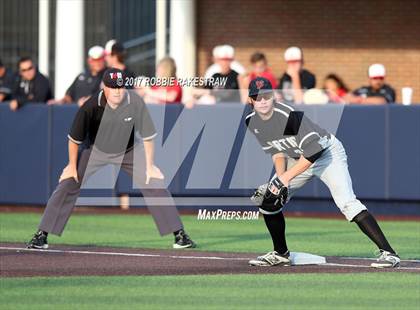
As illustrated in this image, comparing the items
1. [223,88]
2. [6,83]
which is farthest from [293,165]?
[6,83]

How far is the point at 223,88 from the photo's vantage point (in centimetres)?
1850

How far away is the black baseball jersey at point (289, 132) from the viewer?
1119cm

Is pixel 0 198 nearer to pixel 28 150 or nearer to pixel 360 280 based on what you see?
pixel 28 150

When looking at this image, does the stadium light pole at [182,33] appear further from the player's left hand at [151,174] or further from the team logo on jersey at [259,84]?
the team logo on jersey at [259,84]

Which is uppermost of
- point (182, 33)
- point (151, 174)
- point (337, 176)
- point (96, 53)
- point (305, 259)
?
point (96, 53)

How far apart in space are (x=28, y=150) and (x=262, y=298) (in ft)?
31.5

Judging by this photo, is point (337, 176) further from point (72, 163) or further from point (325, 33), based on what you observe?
point (325, 33)

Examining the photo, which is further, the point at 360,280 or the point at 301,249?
the point at 301,249

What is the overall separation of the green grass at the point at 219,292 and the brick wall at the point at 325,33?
12783 millimetres

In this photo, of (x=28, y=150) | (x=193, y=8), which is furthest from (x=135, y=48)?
(x=28, y=150)

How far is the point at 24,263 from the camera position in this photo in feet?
39.6

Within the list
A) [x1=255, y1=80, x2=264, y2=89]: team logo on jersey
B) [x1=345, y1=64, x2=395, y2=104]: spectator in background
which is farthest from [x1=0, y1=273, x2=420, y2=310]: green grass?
[x1=345, y1=64, x2=395, y2=104]: spectator in background

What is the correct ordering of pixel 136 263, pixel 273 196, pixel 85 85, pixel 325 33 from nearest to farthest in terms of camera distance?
pixel 273 196 → pixel 136 263 → pixel 85 85 → pixel 325 33

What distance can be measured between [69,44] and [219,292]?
1205 cm
